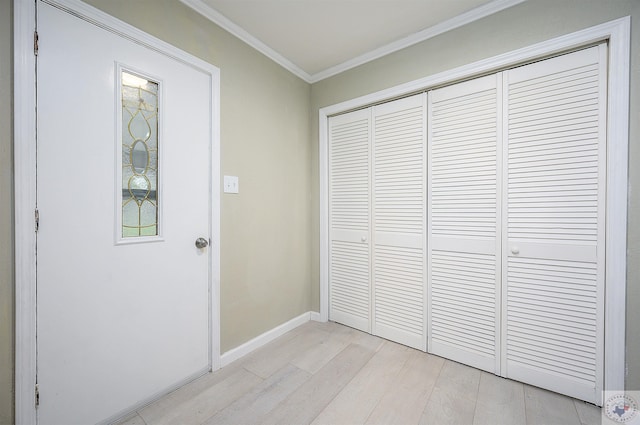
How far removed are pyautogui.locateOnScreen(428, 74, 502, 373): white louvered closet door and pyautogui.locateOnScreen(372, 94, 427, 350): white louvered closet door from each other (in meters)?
0.09

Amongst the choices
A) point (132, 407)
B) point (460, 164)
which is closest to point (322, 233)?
point (460, 164)

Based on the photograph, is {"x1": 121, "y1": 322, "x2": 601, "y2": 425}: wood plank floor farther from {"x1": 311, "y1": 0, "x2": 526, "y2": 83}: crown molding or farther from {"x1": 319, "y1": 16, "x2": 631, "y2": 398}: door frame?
{"x1": 311, "y1": 0, "x2": 526, "y2": 83}: crown molding

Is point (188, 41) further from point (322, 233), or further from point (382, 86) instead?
point (322, 233)

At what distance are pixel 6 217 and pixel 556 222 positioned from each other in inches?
109

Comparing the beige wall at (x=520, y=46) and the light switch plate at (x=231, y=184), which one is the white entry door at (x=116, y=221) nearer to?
the light switch plate at (x=231, y=184)

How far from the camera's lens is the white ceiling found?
1.69m

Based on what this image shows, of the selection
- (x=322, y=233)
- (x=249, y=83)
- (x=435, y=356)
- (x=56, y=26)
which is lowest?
(x=435, y=356)

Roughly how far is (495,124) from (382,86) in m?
0.92

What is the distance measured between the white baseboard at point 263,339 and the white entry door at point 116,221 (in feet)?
0.61

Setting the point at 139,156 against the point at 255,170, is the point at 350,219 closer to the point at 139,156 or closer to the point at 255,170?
the point at 255,170

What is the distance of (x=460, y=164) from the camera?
6.16 ft

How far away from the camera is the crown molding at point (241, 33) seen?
168 centimetres

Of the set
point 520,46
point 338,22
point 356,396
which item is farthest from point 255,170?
point 520,46

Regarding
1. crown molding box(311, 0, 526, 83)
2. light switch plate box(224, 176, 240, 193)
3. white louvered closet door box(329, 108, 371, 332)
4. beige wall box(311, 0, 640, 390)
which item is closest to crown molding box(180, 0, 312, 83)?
crown molding box(311, 0, 526, 83)
